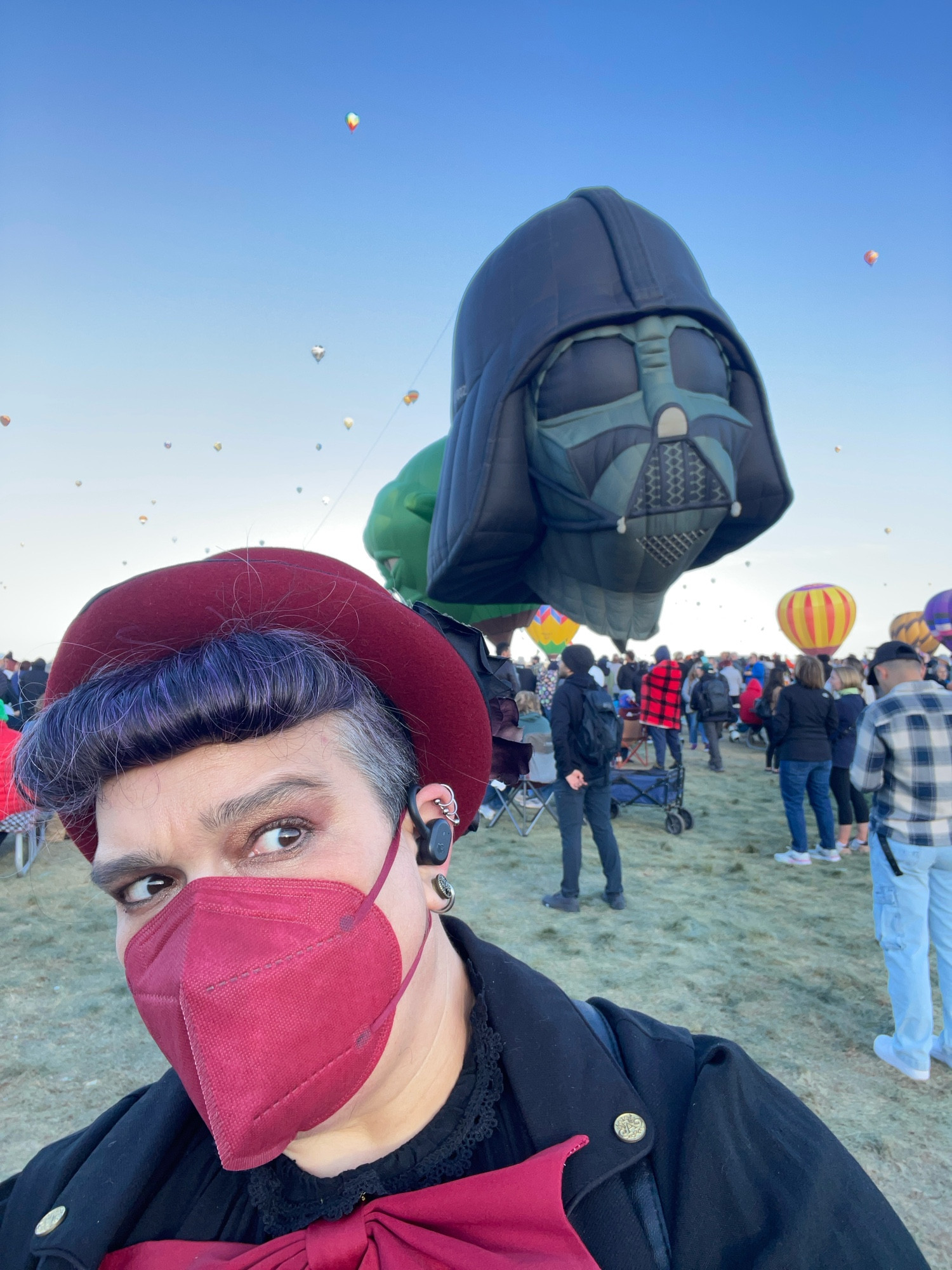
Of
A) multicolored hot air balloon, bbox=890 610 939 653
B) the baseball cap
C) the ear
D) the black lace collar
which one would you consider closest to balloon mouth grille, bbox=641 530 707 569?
the baseball cap

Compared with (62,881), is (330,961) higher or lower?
higher

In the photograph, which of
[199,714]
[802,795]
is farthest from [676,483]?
[802,795]

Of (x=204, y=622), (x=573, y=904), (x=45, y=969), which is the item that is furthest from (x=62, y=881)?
(x=204, y=622)

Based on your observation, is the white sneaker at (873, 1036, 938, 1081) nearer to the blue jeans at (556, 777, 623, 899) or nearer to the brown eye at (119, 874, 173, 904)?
the blue jeans at (556, 777, 623, 899)

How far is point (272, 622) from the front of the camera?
4.11 feet

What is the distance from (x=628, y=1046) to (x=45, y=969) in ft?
16.4

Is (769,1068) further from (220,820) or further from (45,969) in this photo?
(45,969)

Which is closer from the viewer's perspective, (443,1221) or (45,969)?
(443,1221)

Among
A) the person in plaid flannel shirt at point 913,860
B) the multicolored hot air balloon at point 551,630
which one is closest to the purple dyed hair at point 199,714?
the person in plaid flannel shirt at point 913,860

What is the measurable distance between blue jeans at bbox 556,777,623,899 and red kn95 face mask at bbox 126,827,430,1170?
15.7ft

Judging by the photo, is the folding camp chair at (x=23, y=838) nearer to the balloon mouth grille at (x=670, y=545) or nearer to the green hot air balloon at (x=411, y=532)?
the green hot air balloon at (x=411, y=532)

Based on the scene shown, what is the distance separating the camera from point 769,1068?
345 cm

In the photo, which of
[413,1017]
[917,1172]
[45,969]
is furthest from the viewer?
[45,969]

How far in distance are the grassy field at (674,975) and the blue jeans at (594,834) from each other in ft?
0.78
